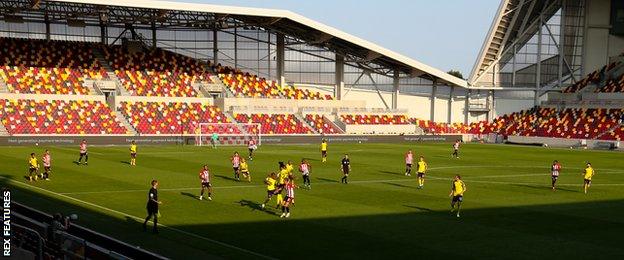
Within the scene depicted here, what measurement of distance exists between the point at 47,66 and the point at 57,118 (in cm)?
1206

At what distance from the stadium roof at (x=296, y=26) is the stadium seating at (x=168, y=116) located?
9506 millimetres

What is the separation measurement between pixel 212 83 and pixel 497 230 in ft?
226

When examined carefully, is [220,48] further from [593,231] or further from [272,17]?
[593,231]

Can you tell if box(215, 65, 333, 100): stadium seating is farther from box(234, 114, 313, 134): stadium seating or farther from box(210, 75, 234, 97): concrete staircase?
box(234, 114, 313, 134): stadium seating

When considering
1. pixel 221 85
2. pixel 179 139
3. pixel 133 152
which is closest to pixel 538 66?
pixel 221 85

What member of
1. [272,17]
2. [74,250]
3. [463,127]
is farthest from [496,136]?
[74,250]

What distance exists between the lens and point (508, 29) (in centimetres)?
9719

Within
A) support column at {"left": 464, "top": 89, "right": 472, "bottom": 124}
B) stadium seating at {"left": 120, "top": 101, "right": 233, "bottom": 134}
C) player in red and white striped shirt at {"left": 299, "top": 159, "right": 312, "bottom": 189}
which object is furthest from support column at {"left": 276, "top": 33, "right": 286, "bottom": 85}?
player in red and white striped shirt at {"left": 299, "top": 159, "right": 312, "bottom": 189}

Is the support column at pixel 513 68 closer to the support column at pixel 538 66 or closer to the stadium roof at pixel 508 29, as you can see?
the stadium roof at pixel 508 29

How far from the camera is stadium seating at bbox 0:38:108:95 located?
261ft

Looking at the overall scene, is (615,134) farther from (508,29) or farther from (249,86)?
(249,86)

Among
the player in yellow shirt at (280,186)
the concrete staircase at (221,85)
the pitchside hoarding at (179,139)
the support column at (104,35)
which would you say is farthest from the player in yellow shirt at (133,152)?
the support column at (104,35)

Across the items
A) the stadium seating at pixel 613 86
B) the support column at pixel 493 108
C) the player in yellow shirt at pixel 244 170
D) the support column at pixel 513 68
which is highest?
the support column at pixel 513 68

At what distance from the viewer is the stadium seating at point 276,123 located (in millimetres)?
84938
